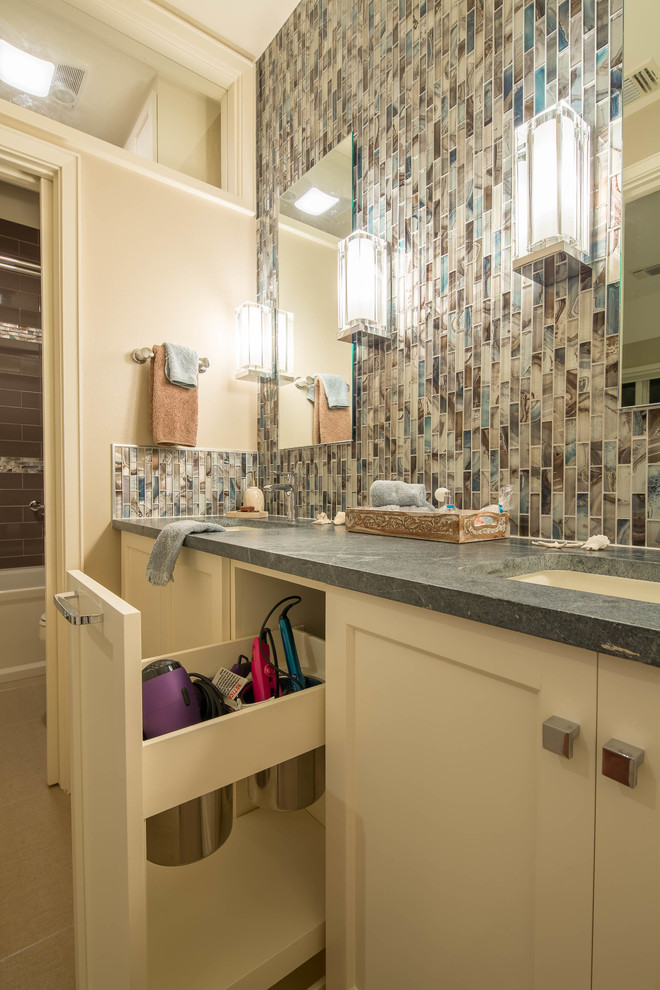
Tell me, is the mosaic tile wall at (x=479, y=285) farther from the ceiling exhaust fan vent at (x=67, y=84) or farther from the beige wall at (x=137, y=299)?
the ceiling exhaust fan vent at (x=67, y=84)

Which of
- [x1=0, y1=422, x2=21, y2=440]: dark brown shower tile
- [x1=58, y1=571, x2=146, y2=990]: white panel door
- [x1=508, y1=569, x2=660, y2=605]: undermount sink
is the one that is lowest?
[x1=58, y1=571, x2=146, y2=990]: white panel door

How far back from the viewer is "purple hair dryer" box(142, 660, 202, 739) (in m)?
0.87

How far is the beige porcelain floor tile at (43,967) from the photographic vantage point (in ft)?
3.34

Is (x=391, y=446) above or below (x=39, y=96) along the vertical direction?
below

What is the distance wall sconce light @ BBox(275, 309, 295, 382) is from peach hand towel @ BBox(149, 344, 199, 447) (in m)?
0.39

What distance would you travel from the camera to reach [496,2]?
1295 millimetres

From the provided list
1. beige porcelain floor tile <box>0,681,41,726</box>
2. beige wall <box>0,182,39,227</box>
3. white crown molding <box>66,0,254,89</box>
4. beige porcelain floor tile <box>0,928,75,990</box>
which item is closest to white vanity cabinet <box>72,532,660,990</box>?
beige porcelain floor tile <box>0,928,75,990</box>

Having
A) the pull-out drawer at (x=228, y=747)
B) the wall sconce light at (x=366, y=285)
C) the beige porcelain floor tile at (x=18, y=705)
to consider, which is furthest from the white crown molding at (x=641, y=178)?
the beige porcelain floor tile at (x=18, y=705)

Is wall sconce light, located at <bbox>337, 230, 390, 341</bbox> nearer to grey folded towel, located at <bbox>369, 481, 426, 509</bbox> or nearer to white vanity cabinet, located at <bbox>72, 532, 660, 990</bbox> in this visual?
grey folded towel, located at <bbox>369, 481, 426, 509</bbox>

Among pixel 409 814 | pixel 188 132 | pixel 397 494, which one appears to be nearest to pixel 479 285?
pixel 397 494

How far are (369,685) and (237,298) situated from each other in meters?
2.05

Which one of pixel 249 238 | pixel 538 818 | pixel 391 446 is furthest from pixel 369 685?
pixel 249 238

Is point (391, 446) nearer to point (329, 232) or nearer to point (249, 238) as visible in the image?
point (329, 232)

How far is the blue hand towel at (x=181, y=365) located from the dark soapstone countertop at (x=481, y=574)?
36.6 inches
